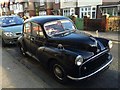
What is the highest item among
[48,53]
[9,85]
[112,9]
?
[112,9]

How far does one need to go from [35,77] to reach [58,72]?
0.93 metres

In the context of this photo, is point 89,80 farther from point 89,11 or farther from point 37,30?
point 89,11

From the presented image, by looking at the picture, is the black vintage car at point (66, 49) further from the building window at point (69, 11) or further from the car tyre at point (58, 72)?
the building window at point (69, 11)

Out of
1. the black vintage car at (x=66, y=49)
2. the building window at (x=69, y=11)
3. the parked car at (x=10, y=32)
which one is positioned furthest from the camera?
the building window at (x=69, y=11)

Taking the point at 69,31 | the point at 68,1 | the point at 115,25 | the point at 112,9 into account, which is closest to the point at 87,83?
the point at 69,31

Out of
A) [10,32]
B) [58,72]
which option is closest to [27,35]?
[58,72]

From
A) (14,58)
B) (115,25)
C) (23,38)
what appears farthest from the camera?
(115,25)

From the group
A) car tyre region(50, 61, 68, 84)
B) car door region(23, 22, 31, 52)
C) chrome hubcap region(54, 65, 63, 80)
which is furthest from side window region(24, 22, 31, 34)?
chrome hubcap region(54, 65, 63, 80)

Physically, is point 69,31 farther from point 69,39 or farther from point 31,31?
point 31,31

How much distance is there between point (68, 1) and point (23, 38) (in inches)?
1006

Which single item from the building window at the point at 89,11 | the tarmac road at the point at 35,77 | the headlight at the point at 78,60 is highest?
the building window at the point at 89,11

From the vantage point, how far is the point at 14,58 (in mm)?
8109

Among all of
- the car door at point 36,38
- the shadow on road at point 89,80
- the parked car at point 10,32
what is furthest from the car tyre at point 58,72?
the parked car at point 10,32

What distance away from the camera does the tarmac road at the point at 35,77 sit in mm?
5047
